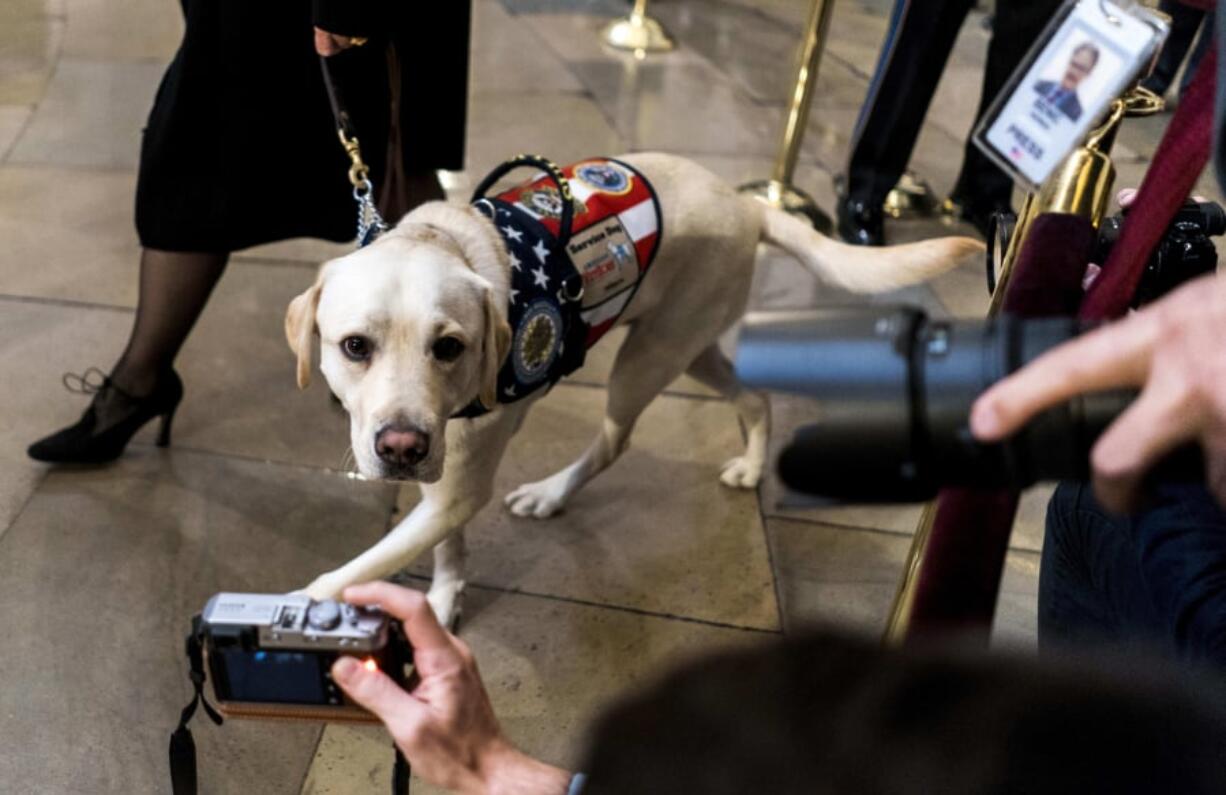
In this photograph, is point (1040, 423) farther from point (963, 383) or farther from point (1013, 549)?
point (1013, 549)

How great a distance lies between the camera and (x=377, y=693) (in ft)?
3.78

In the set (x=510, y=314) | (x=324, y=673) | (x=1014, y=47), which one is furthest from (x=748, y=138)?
(x=324, y=673)

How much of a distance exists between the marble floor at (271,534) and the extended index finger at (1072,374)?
57 centimetres

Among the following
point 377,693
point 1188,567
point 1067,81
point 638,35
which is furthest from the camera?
point 638,35

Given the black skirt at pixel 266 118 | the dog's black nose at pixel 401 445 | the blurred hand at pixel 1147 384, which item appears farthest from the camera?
the black skirt at pixel 266 118

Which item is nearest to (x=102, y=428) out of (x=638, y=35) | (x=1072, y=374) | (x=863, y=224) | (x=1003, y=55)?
(x=1072, y=374)

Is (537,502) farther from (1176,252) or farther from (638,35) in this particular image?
(638,35)

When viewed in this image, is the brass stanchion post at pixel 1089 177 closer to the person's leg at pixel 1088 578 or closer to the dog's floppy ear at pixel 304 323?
the person's leg at pixel 1088 578

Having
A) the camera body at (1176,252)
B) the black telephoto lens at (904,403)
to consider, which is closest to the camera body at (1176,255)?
the camera body at (1176,252)

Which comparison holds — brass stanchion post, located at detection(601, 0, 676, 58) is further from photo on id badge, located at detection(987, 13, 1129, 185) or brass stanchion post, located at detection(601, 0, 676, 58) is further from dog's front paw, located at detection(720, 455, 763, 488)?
photo on id badge, located at detection(987, 13, 1129, 185)

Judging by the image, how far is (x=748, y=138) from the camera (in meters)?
5.13

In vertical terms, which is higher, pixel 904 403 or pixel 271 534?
pixel 904 403

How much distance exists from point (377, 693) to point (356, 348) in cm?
89

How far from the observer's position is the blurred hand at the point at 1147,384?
705 millimetres
